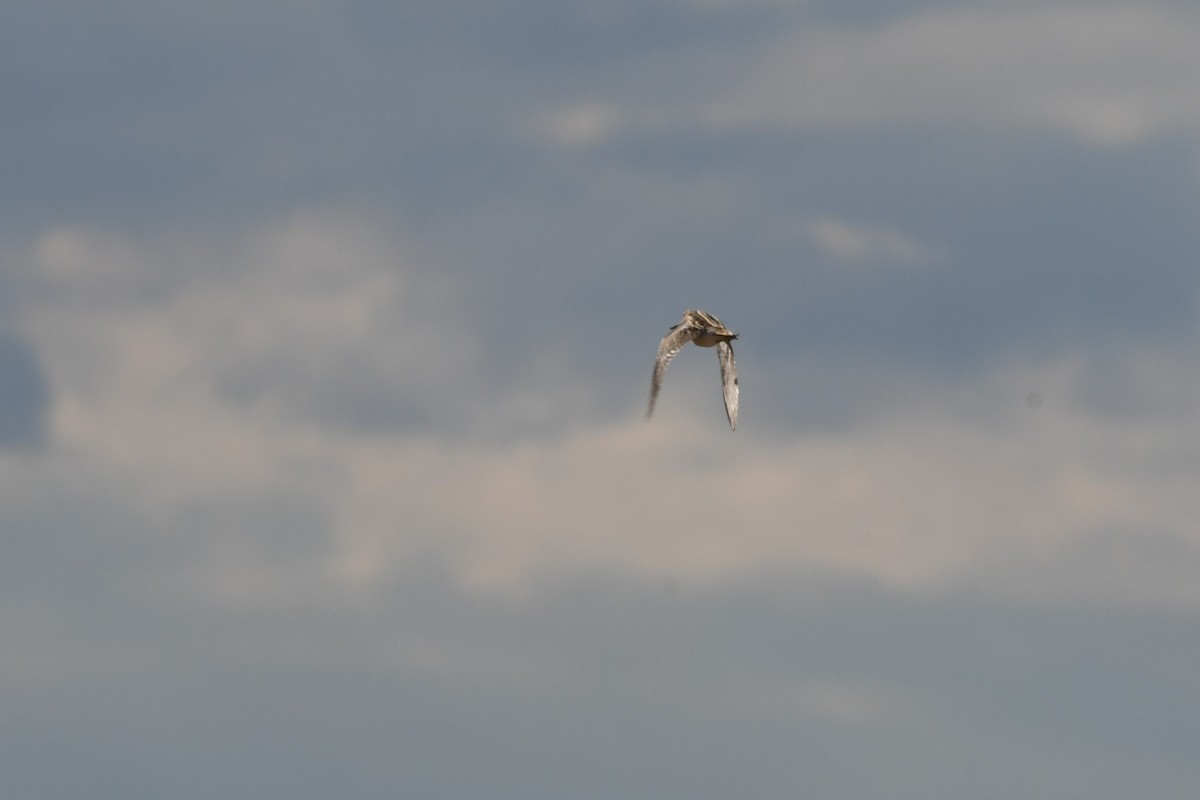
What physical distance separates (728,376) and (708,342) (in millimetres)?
5749

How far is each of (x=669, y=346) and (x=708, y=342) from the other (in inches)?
249

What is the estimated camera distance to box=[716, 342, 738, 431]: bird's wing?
191000 mm

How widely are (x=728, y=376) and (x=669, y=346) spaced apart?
11625 mm

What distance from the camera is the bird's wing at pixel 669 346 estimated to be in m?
172

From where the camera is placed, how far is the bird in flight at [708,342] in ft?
597

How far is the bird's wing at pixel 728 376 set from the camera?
7520 inches

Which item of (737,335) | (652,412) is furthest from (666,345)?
(652,412)

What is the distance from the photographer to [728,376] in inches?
7579

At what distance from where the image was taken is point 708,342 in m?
188

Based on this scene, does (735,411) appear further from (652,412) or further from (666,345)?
(652,412)

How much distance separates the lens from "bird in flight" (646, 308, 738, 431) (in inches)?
7160

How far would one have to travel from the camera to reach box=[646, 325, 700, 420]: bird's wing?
17164cm

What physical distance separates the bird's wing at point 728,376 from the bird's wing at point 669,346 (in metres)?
5.05

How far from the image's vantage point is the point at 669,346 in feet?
598
